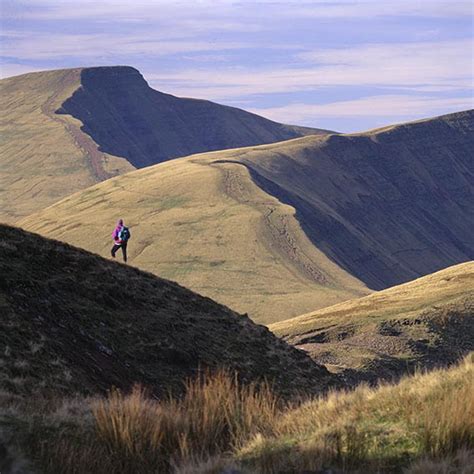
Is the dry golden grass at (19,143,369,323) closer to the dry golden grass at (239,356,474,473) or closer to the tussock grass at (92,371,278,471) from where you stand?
the tussock grass at (92,371,278,471)

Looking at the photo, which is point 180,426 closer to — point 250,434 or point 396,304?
point 250,434

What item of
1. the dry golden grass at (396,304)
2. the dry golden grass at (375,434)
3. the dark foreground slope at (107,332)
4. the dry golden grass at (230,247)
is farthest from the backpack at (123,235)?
the dry golden grass at (230,247)

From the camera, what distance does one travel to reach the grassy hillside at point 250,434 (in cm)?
971

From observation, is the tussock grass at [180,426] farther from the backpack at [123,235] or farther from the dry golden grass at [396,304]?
the dry golden grass at [396,304]

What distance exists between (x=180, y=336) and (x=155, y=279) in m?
5.96

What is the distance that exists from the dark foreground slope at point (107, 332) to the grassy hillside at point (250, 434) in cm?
Answer: 491

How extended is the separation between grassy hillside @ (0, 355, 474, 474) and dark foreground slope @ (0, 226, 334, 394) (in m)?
4.91

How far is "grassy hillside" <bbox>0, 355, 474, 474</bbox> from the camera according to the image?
382 inches

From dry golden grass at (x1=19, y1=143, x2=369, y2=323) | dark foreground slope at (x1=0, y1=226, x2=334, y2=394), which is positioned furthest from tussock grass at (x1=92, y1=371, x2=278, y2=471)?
dry golden grass at (x1=19, y1=143, x2=369, y2=323)

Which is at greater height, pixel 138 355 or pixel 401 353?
pixel 138 355

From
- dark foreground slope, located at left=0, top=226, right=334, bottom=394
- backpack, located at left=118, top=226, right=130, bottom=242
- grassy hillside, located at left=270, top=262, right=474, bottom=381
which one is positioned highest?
backpack, located at left=118, top=226, right=130, bottom=242

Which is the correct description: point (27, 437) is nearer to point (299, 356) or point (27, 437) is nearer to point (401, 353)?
point (299, 356)

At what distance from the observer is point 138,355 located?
78.1 feet

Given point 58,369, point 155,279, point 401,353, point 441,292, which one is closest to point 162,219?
point 441,292
